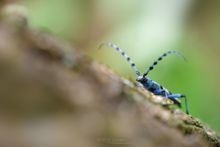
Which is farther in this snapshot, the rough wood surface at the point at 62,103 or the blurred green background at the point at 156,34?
the blurred green background at the point at 156,34

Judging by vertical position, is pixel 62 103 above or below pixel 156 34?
below

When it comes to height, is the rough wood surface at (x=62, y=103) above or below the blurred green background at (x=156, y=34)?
below

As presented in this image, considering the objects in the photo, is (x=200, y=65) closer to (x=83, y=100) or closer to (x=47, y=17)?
(x=47, y=17)

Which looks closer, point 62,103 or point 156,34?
point 62,103

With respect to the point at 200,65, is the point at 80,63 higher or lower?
lower

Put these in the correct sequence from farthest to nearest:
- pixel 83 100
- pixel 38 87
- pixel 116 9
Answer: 1. pixel 116 9
2. pixel 83 100
3. pixel 38 87

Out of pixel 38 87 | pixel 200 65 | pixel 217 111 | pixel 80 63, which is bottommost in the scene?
pixel 38 87

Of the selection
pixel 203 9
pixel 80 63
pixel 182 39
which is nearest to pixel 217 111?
pixel 182 39
